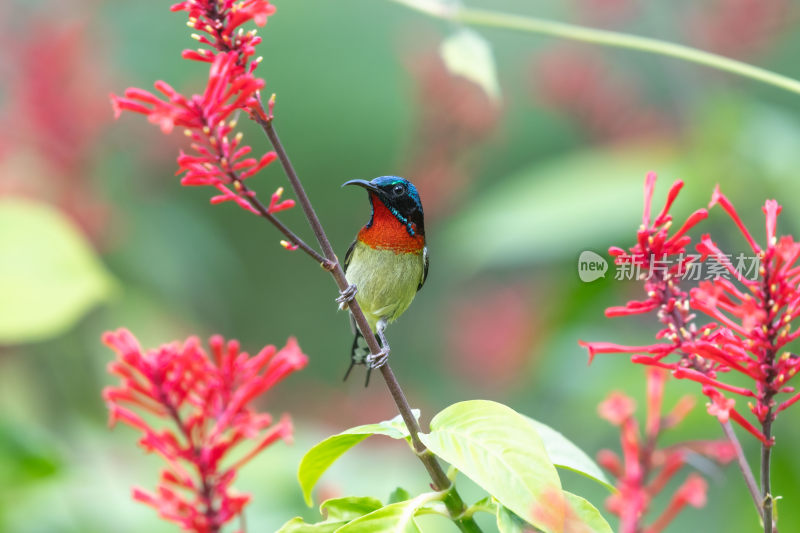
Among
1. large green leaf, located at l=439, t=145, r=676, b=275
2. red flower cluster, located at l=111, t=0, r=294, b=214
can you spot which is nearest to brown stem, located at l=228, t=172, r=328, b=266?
red flower cluster, located at l=111, t=0, r=294, b=214

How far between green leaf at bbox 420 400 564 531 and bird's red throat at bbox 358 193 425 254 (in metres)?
0.83

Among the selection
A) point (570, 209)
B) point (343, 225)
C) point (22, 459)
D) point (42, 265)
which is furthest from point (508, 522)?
point (343, 225)

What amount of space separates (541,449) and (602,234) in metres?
1.75

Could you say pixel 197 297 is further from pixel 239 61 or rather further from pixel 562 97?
pixel 239 61

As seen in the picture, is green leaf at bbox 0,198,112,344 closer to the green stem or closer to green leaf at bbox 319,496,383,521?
the green stem

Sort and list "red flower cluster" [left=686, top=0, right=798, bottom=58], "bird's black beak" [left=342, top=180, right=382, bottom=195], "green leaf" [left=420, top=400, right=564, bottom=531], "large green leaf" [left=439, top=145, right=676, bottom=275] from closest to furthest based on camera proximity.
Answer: "green leaf" [left=420, top=400, right=564, bottom=531]
"bird's black beak" [left=342, top=180, right=382, bottom=195]
"large green leaf" [left=439, top=145, right=676, bottom=275]
"red flower cluster" [left=686, top=0, right=798, bottom=58]

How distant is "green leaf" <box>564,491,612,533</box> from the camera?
0.82 metres

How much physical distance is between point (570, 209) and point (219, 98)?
1738mm

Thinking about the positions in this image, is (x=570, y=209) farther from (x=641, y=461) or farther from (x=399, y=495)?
(x=399, y=495)

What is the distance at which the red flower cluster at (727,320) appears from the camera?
0.79 metres

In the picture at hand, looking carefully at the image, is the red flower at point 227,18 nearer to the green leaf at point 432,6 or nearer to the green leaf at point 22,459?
the green leaf at point 432,6

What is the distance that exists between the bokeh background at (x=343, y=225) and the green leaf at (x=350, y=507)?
0.65 meters

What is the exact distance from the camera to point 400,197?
1.62 meters

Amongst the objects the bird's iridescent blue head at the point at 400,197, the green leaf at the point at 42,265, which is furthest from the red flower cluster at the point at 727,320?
the green leaf at the point at 42,265
